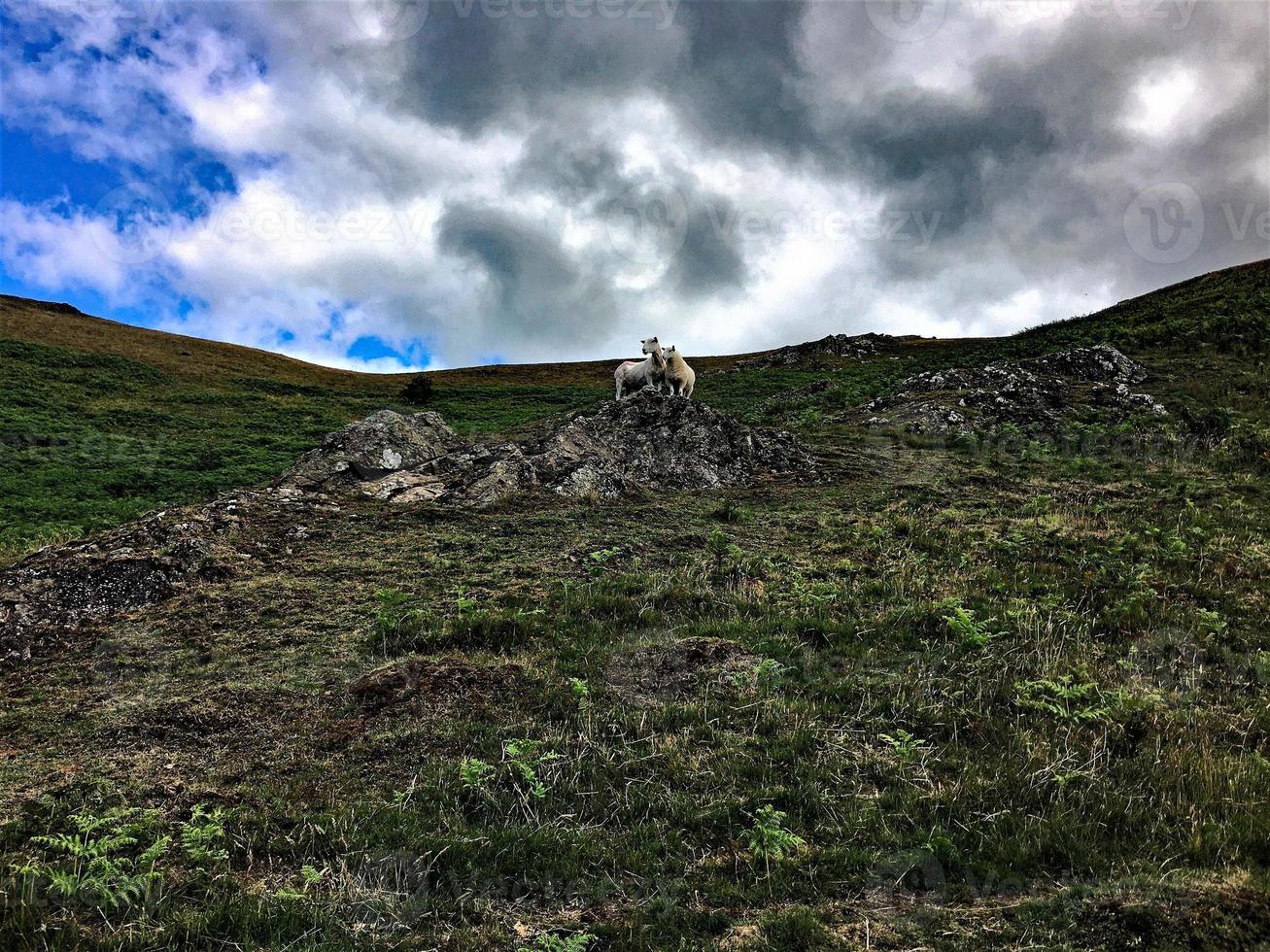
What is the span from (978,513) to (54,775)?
50.6ft

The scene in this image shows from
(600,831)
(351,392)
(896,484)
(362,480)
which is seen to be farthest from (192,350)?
(600,831)

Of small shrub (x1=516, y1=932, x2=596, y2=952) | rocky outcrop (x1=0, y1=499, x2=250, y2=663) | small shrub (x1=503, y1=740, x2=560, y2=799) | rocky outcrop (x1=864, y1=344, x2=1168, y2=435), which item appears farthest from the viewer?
rocky outcrop (x1=864, y1=344, x2=1168, y2=435)

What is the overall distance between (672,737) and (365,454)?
Result: 14007 mm

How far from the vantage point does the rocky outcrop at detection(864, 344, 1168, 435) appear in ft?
76.7

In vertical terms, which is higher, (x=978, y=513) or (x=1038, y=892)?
(x=978, y=513)

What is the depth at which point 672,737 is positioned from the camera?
7.04m

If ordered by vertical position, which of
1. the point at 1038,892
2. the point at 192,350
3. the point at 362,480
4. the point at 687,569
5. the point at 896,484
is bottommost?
the point at 1038,892

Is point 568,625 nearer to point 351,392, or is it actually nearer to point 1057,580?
point 1057,580

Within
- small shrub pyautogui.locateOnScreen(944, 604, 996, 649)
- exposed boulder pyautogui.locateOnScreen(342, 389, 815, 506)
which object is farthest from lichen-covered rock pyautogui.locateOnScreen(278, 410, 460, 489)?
small shrub pyautogui.locateOnScreen(944, 604, 996, 649)

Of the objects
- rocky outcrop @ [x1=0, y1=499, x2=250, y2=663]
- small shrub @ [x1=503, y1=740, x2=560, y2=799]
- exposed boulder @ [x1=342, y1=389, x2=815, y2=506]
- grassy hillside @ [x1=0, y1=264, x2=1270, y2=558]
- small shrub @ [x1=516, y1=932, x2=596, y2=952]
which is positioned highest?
grassy hillside @ [x1=0, y1=264, x2=1270, y2=558]

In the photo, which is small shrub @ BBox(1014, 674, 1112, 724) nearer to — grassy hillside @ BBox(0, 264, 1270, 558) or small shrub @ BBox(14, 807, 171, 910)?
small shrub @ BBox(14, 807, 171, 910)

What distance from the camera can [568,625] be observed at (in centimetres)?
989

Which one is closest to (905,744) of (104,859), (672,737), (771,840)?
(771,840)

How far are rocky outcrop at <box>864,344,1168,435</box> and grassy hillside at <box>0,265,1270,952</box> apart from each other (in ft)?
26.6
